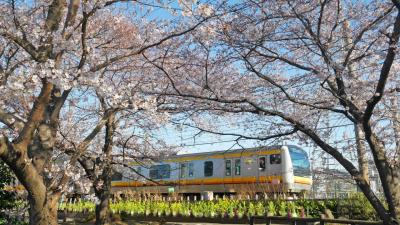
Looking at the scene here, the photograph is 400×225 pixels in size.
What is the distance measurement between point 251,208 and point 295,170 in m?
5.65

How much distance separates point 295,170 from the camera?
1773 cm

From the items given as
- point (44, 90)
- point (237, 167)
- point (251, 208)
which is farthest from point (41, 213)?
point (237, 167)

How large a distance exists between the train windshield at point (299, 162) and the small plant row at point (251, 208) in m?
4.81

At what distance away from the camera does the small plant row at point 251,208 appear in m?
11.6

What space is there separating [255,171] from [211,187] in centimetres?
246

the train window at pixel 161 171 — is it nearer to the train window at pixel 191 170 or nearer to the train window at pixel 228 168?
the train window at pixel 191 170

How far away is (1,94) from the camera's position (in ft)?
16.3

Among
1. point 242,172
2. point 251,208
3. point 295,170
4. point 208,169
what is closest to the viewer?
point 251,208

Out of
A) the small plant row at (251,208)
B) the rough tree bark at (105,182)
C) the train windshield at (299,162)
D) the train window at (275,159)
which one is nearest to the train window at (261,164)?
the train window at (275,159)

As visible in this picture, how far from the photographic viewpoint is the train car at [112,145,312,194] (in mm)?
17094

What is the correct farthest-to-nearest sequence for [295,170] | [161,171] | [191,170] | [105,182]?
[161,171] < [191,170] < [295,170] < [105,182]

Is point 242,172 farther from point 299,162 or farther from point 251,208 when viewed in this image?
point 251,208

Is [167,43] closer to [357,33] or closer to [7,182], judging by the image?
[357,33]

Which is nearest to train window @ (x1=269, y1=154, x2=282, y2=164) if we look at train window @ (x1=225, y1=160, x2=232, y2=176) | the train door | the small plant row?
the train door
